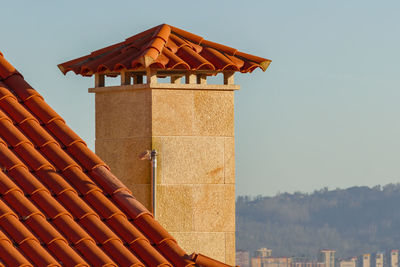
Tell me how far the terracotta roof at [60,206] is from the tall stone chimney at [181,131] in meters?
1.66

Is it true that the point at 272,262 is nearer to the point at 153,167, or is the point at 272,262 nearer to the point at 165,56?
the point at 153,167

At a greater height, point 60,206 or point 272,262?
point 60,206

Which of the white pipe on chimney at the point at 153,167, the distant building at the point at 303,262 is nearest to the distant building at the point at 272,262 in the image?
the distant building at the point at 303,262

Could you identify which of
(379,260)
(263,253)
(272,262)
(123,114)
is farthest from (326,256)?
(123,114)

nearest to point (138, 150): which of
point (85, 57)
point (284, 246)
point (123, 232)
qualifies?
point (85, 57)

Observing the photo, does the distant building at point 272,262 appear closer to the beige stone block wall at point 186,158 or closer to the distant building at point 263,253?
the distant building at point 263,253

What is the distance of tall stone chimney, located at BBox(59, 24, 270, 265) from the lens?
13047 mm

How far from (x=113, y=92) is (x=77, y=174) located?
257 centimetres

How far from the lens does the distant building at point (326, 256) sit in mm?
192375

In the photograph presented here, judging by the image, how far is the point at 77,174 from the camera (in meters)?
11.2

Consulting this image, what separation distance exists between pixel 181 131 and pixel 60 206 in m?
2.83

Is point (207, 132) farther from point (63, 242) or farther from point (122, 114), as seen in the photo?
point (63, 242)

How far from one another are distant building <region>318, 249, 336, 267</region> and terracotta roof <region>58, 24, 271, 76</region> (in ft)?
594

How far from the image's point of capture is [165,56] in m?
12.8
